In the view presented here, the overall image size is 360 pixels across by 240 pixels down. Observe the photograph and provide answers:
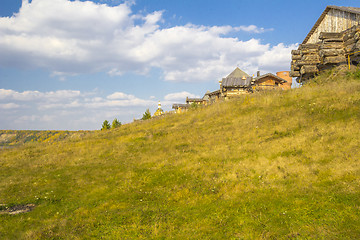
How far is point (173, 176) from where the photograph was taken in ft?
45.2

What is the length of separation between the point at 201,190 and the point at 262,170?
3552 mm

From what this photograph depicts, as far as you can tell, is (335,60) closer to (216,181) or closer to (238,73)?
(216,181)

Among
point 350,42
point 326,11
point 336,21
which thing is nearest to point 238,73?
point 326,11

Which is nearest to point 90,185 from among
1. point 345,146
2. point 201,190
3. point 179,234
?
point 201,190

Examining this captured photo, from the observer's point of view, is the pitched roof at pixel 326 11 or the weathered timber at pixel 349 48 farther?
the pitched roof at pixel 326 11

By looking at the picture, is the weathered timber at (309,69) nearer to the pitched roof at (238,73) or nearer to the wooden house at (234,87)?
the wooden house at (234,87)

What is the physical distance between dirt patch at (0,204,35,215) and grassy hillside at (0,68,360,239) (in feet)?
0.85

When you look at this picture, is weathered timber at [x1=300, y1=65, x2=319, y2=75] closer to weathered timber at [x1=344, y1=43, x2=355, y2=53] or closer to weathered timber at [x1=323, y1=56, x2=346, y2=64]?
weathered timber at [x1=323, y1=56, x2=346, y2=64]

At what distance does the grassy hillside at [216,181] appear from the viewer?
27.5 feet

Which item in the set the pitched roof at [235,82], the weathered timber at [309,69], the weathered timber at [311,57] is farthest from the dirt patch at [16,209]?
the pitched roof at [235,82]

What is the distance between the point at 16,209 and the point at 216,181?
1053cm

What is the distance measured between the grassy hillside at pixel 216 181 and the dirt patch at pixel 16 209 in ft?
0.85

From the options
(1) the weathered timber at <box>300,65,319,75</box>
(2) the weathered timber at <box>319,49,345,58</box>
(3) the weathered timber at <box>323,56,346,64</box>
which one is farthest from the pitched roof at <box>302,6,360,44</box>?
(1) the weathered timber at <box>300,65,319,75</box>

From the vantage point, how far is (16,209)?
Answer: 1158cm
